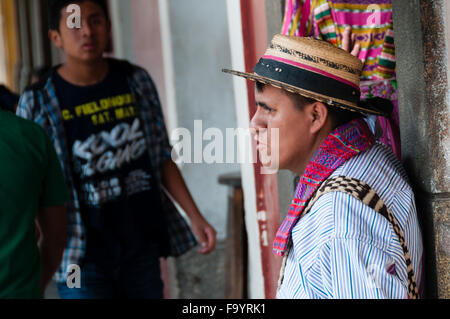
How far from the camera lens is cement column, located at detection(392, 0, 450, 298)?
5.65 feet

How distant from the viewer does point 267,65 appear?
1.82m

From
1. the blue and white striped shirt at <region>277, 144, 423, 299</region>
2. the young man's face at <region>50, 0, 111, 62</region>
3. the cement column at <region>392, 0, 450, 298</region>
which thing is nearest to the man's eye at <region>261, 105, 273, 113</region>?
the blue and white striped shirt at <region>277, 144, 423, 299</region>

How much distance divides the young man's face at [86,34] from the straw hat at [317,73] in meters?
1.30

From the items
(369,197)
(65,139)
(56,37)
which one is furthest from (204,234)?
(369,197)

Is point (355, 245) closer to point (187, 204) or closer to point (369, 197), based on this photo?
point (369, 197)

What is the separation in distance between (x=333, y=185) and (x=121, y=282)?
5.43ft

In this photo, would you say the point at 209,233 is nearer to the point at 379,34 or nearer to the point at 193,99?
the point at 379,34

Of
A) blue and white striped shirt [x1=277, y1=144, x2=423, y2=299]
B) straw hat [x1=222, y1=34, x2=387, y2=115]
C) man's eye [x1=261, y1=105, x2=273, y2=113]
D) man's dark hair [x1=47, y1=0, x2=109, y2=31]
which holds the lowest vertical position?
blue and white striped shirt [x1=277, y1=144, x2=423, y2=299]

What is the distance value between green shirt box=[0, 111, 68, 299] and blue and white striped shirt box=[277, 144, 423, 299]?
3.08 feet

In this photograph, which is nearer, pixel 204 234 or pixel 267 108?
pixel 267 108

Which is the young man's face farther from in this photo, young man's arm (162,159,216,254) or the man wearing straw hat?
the man wearing straw hat

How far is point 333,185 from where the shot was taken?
1.59 metres

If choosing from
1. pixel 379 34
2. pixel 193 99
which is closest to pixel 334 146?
pixel 379 34

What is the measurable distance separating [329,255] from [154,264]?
168 centimetres
